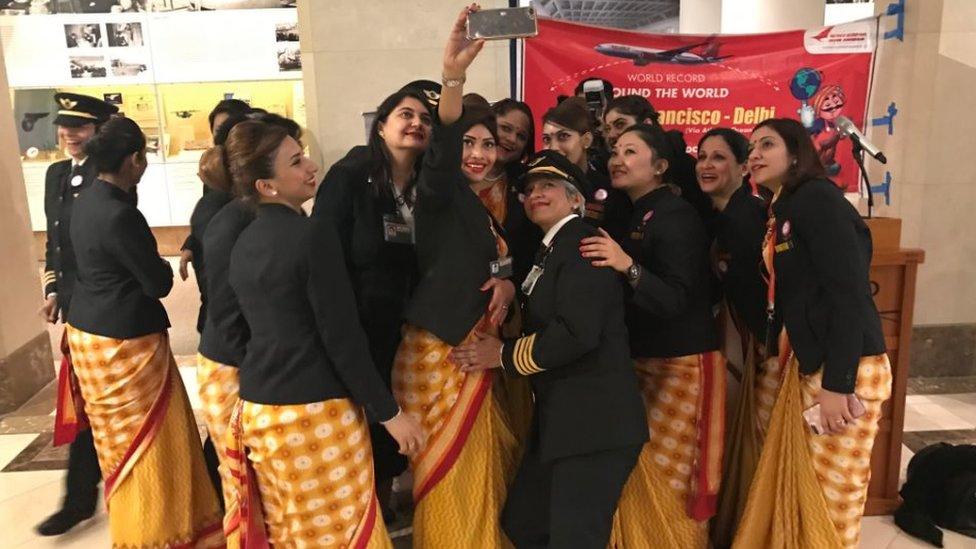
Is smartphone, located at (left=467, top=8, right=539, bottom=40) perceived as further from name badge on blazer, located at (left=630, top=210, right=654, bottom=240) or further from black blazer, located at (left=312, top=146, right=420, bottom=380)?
name badge on blazer, located at (left=630, top=210, right=654, bottom=240)

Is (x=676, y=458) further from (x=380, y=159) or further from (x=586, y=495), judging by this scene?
(x=380, y=159)

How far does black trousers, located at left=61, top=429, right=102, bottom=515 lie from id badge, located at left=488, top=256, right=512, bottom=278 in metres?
1.87

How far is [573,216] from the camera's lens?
2.07 m

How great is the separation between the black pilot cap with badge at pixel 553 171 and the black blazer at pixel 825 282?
0.60 metres

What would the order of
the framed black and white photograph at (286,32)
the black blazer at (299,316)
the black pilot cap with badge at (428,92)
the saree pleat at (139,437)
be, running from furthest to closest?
the framed black and white photograph at (286,32)
the saree pleat at (139,437)
the black pilot cap with badge at (428,92)
the black blazer at (299,316)

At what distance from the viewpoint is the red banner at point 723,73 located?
423 cm

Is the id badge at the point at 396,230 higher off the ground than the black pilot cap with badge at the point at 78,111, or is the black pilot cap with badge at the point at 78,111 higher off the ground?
the black pilot cap with badge at the point at 78,111

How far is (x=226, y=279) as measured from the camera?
2.01 metres

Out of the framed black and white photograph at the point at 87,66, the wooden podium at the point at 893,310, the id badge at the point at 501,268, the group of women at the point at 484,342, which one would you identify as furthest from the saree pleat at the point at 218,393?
the framed black and white photograph at the point at 87,66

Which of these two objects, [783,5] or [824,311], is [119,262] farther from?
[783,5]

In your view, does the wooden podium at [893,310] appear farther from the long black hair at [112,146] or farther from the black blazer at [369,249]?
the long black hair at [112,146]

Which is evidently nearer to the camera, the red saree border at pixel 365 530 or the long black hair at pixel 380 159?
the red saree border at pixel 365 530

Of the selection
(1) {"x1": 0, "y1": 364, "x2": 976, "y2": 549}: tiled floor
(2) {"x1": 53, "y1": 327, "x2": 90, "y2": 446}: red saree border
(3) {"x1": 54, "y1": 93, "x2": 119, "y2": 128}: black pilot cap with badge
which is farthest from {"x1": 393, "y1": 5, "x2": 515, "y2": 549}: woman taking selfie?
(3) {"x1": 54, "y1": 93, "x2": 119, "y2": 128}: black pilot cap with badge

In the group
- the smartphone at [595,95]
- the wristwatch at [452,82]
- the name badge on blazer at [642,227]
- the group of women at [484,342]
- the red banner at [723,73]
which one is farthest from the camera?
the red banner at [723,73]
